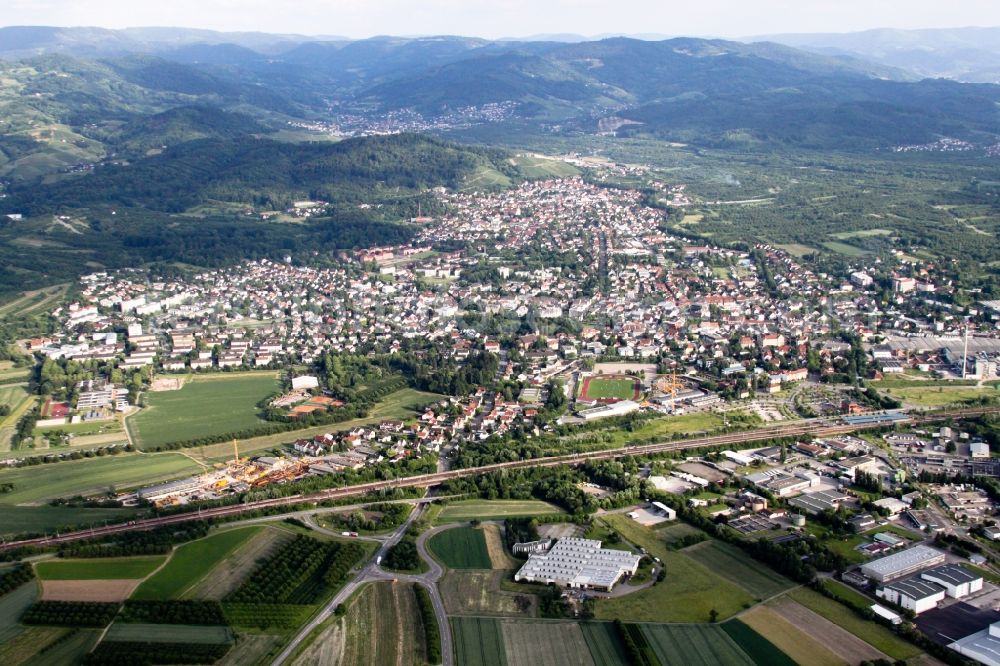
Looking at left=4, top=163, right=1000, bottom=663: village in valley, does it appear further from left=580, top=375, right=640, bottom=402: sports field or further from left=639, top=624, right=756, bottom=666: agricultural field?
left=639, top=624, right=756, bottom=666: agricultural field

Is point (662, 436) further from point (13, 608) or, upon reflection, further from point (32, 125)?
point (32, 125)

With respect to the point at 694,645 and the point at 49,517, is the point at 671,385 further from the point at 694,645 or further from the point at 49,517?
the point at 49,517

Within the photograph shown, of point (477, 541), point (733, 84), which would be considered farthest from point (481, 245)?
point (733, 84)

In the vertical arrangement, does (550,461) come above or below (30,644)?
below

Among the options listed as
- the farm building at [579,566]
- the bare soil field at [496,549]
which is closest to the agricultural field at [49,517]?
the bare soil field at [496,549]

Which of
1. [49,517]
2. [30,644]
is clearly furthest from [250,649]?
[49,517]
